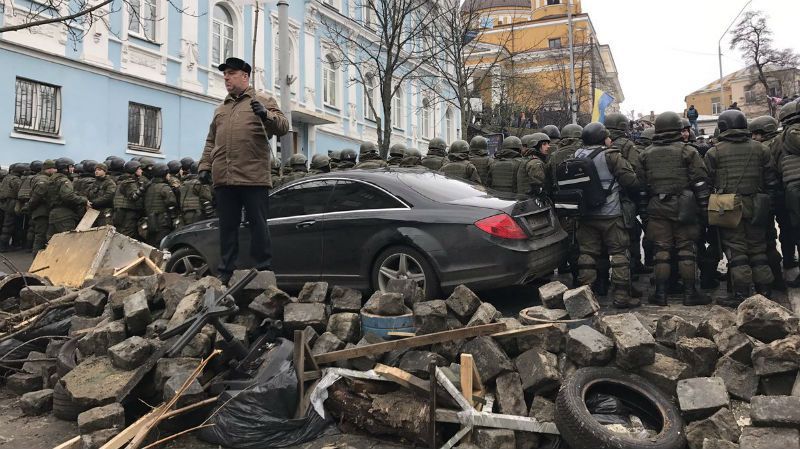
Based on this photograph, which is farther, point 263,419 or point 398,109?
point 398,109

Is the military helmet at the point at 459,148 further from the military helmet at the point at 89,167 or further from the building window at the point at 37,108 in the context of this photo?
the building window at the point at 37,108

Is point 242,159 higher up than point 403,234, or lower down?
higher up

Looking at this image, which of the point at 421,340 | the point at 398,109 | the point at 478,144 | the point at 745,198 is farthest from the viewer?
the point at 398,109

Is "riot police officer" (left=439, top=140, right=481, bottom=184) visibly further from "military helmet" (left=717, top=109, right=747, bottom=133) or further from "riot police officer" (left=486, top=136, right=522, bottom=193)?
"military helmet" (left=717, top=109, right=747, bottom=133)

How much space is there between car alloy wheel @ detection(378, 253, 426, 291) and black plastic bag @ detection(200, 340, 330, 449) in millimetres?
1758

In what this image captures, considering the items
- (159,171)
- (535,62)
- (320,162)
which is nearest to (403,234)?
(320,162)

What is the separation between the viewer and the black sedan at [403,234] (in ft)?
16.4

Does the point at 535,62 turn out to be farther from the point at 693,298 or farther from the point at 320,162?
the point at 693,298

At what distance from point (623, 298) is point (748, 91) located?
54198 mm

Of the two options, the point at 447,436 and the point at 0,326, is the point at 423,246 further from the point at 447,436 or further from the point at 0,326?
the point at 0,326

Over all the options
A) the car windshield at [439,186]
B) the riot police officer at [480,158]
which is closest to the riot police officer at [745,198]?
the car windshield at [439,186]

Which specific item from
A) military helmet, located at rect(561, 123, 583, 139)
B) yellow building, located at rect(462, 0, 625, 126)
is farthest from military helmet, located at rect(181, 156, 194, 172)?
yellow building, located at rect(462, 0, 625, 126)

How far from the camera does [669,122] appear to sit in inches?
235

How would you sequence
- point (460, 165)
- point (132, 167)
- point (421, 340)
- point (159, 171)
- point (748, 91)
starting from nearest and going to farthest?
point (421, 340), point (460, 165), point (159, 171), point (132, 167), point (748, 91)
